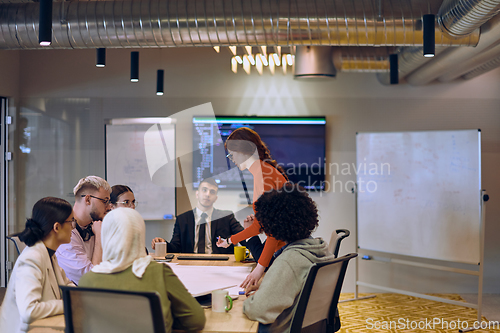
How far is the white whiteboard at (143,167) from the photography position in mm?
4707

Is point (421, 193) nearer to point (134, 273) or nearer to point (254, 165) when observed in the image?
point (254, 165)

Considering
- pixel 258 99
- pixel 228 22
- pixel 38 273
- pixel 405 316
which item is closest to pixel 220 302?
pixel 38 273

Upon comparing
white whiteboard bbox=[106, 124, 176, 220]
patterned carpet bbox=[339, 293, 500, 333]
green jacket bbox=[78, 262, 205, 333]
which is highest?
white whiteboard bbox=[106, 124, 176, 220]

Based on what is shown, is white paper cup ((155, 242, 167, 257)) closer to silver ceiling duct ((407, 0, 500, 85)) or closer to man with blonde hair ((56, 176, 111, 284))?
man with blonde hair ((56, 176, 111, 284))

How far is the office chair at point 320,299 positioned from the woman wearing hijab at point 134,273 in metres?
0.40

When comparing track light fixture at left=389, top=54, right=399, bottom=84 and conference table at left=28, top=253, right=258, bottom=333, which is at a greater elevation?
track light fixture at left=389, top=54, right=399, bottom=84

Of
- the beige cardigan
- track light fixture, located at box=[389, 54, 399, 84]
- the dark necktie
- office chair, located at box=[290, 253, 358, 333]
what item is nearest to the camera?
the beige cardigan

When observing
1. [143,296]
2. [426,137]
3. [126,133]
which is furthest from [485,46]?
[126,133]

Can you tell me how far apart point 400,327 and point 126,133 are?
10.9 ft

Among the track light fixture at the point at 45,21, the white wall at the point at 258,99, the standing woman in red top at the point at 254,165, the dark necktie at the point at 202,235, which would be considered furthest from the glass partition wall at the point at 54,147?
the standing woman in red top at the point at 254,165

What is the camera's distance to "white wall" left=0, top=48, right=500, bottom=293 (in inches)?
186

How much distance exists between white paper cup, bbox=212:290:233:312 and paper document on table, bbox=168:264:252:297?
0.44 feet

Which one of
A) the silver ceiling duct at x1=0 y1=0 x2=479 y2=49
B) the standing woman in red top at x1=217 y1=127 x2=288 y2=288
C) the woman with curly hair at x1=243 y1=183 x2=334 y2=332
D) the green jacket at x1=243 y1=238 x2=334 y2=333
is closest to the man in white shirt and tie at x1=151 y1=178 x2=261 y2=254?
the standing woman in red top at x1=217 y1=127 x2=288 y2=288

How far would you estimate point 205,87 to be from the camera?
15.9ft
